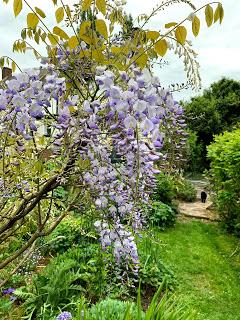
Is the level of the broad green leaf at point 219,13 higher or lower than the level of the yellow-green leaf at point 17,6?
lower

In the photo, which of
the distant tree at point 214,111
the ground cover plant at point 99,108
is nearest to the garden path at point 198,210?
the distant tree at point 214,111

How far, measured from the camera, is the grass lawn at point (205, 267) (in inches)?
183

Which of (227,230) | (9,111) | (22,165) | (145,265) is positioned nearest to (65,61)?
(9,111)

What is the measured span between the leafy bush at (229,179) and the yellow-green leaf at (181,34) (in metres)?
5.43

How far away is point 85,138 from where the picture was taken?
54.1 inches

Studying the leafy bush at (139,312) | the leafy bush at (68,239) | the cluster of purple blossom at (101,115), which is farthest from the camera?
the leafy bush at (68,239)

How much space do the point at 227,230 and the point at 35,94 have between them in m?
7.43

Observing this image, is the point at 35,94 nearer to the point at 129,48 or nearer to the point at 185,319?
the point at 129,48

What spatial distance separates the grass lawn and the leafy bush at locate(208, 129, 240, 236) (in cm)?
34

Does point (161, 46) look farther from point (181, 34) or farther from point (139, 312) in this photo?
point (139, 312)

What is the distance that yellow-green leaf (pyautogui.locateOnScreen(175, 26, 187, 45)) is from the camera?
4.42 ft

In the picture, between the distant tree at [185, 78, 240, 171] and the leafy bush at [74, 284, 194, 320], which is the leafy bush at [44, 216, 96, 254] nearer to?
the leafy bush at [74, 284, 194, 320]

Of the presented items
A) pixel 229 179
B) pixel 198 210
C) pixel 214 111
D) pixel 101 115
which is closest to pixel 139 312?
pixel 101 115

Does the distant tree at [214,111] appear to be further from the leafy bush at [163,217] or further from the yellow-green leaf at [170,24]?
the yellow-green leaf at [170,24]
